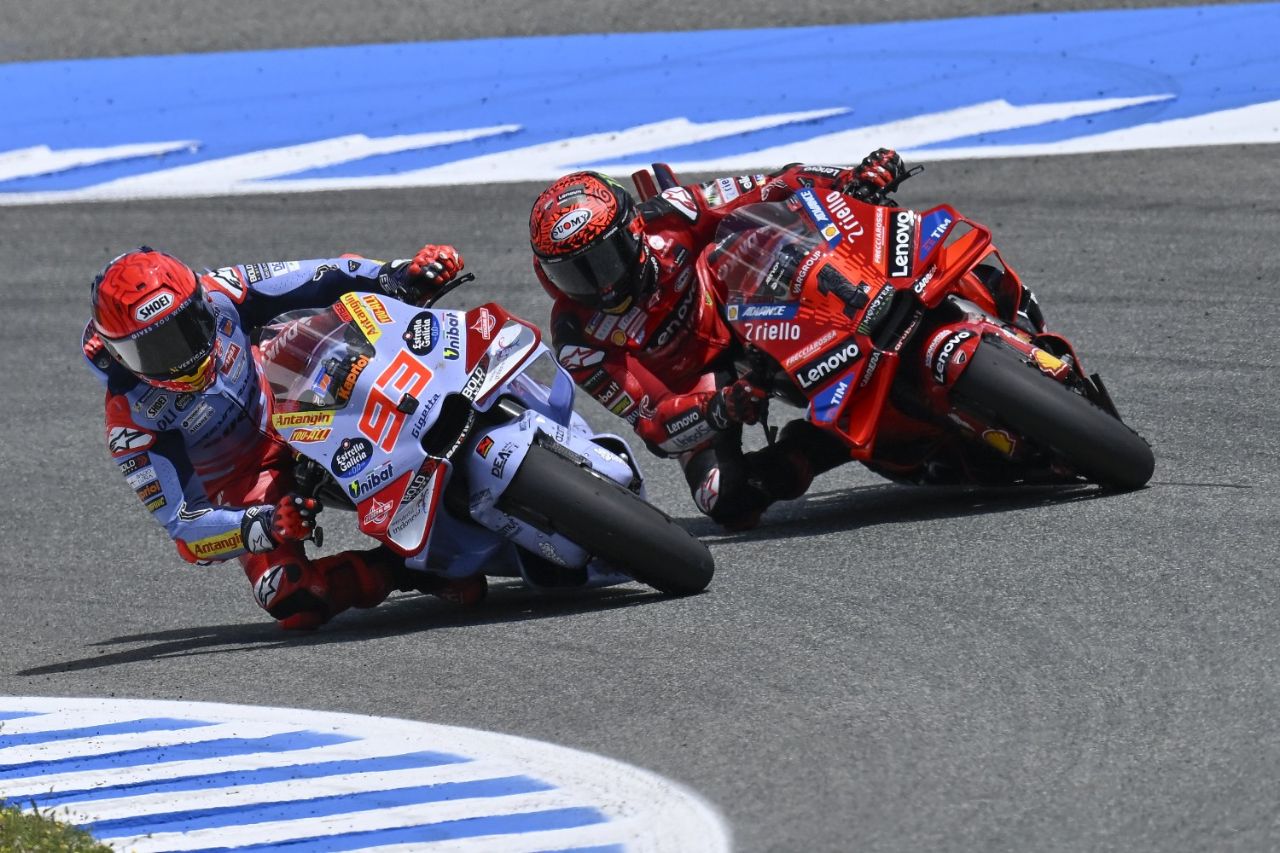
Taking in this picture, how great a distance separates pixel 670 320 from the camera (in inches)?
329

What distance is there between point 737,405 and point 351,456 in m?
1.57

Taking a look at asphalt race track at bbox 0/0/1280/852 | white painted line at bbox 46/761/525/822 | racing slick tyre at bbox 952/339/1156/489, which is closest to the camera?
asphalt race track at bbox 0/0/1280/852

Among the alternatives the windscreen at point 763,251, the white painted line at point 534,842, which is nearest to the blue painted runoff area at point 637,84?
the windscreen at point 763,251

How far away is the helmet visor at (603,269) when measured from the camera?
7.92 metres

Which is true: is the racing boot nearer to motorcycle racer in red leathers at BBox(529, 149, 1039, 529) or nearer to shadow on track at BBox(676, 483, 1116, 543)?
motorcycle racer in red leathers at BBox(529, 149, 1039, 529)

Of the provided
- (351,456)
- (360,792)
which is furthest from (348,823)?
A: (351,456)

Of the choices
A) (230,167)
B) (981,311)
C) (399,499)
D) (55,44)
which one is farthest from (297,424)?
(55,44)

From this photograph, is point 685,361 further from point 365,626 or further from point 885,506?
point 365,626

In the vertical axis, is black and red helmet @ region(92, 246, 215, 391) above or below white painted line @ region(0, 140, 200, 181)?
above

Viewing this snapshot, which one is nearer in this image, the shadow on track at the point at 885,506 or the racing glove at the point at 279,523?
the racing glove at the point at 279,523

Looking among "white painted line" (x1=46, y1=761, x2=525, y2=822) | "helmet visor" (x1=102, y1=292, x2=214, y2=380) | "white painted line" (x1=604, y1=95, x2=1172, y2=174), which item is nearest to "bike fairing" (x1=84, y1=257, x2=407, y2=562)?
"helmet visor" (x1=102, y1=292, x2=214, y2=380)

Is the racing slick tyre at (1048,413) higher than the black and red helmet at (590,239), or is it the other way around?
the black and red helmet at (590,239)

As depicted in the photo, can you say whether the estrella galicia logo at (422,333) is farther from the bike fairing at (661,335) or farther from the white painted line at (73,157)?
the white painted line at (73,157)

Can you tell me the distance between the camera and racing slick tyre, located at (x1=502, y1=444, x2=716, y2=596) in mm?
6781
